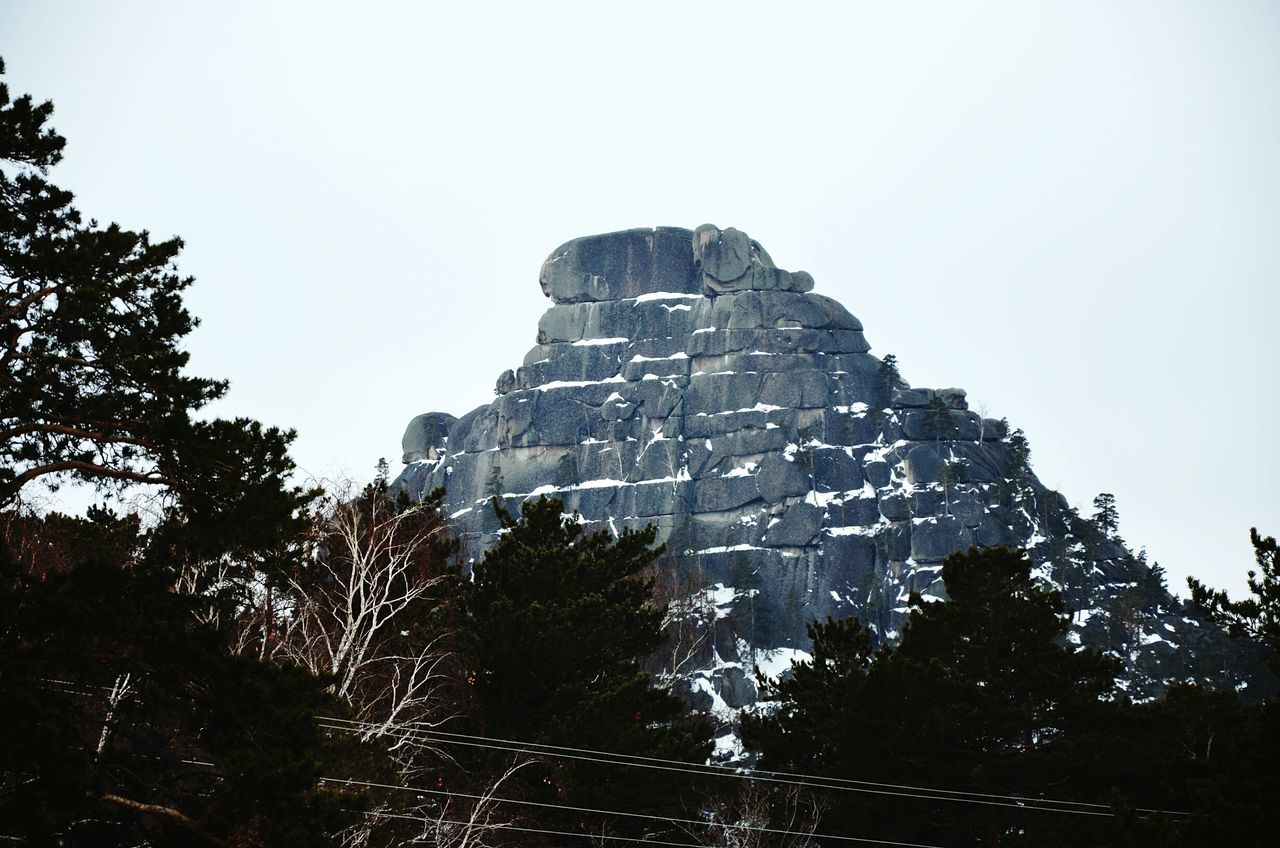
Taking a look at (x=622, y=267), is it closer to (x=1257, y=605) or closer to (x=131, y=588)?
(x=1257, y=605)

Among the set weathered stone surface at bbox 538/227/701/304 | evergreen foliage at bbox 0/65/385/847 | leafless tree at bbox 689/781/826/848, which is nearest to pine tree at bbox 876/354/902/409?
weathered stone surface at bbox 538/227/701/304

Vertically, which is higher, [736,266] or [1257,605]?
[736,266]

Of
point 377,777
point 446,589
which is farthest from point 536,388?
point 377,777

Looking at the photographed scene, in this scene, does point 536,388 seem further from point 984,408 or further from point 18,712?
point 18,712

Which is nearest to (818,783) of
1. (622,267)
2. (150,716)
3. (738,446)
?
(150,716)

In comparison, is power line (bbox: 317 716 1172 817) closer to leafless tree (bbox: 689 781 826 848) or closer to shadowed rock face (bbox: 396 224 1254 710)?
leafless tree (bbox: 689 781 826 848)

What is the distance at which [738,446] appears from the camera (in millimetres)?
104500

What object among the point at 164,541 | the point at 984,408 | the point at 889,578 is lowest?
the point at 164,541

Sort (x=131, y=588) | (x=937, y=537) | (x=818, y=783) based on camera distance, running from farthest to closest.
→ (x=937, y=537), (x=818, y=783), (x=131, y=588)

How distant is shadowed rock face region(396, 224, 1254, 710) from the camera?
92625mm

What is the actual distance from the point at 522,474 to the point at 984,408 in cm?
3986

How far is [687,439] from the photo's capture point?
107562 millimetres

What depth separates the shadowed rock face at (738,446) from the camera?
3647 inches

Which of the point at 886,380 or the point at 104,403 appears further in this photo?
the point at 886,380
